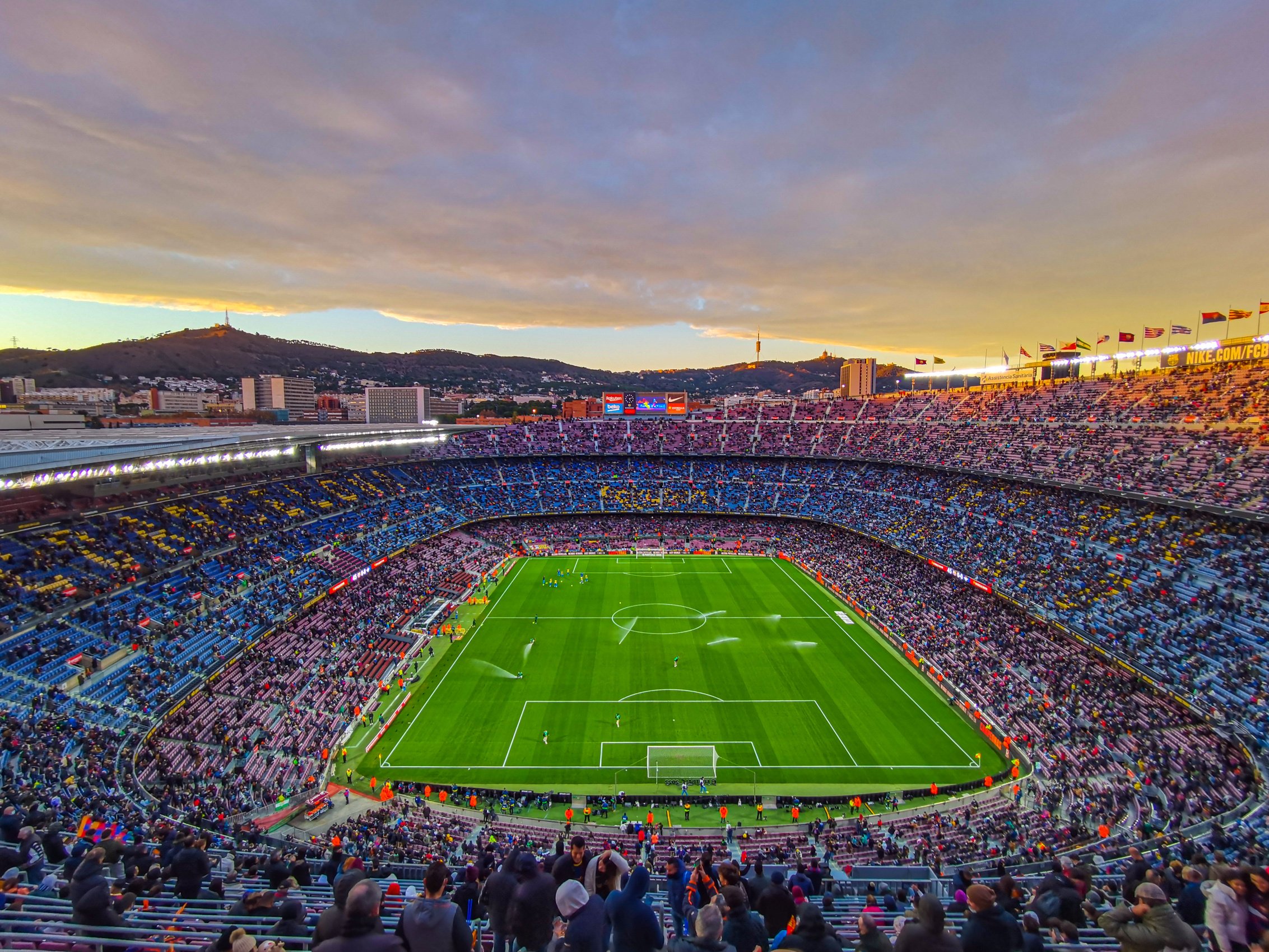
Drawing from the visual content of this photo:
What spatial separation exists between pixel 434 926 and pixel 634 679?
31.3 metres

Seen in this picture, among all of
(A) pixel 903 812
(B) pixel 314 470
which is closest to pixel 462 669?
(A) pixel 903 812

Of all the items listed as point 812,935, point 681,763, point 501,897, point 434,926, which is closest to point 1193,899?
point 812,935

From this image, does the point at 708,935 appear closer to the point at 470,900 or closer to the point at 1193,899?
the point at 470,900

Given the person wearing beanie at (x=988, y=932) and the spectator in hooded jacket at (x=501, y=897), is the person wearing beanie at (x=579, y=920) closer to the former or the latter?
the spectator in hooded jacket at (x=501, y=897)

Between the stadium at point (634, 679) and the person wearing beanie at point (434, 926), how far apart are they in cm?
241

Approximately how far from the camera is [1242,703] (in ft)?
77.6

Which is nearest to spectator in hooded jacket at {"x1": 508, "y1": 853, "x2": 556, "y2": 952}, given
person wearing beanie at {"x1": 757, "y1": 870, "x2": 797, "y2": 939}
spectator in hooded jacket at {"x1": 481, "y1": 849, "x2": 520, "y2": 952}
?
spectator in hooded jacket at {"x1": 481, "y1": 849, "x2": 520, "y2": 952}

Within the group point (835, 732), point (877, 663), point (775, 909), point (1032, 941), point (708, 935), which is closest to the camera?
point (708, 935)

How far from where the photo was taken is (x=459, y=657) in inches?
1499

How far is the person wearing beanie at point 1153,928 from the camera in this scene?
18.9 feet

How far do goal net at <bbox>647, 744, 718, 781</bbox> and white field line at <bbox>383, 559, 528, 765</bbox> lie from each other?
1124 cm

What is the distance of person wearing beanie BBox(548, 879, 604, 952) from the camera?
5.66 metres

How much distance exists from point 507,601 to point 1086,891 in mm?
41294

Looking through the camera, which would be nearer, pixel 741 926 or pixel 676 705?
pixel 741 926
